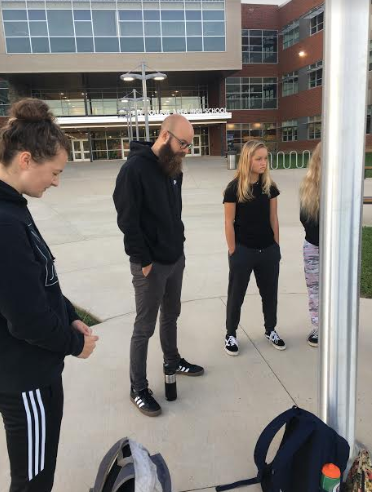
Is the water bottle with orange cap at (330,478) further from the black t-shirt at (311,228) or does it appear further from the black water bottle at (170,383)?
the black t-shirt at (311,228)

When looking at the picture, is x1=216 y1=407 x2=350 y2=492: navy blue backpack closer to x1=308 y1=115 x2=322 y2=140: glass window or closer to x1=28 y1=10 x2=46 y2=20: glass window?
x1=28 y1=10 x2=46 y2=20: glass window

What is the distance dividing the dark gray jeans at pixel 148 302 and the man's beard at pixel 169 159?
63 cm

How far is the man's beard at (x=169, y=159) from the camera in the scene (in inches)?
102

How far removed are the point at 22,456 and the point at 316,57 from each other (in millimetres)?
44011

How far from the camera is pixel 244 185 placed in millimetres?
3266

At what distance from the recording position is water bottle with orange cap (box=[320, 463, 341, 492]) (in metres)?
1.68

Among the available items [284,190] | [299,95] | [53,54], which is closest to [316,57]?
[299,95]

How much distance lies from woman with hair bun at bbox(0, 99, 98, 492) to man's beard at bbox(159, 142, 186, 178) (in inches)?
43.9

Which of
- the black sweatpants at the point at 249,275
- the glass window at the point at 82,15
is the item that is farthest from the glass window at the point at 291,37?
the black sweatpants at the point at 249,275

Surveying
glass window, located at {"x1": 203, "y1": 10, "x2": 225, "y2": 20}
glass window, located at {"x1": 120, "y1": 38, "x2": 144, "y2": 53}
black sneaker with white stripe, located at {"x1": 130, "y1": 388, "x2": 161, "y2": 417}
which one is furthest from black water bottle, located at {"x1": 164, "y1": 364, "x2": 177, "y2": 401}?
glass window, located at {"x1": 203, "y1": 10, "x2": 225, "y2": 20}

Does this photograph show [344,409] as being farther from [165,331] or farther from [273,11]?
[273,11]

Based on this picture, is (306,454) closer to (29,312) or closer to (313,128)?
(29,312)

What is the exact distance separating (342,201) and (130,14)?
130ft

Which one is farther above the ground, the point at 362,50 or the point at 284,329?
the point at 362,50
